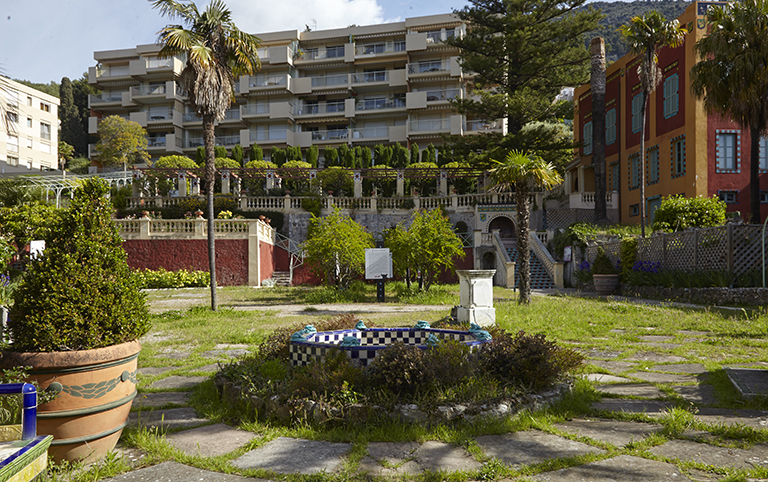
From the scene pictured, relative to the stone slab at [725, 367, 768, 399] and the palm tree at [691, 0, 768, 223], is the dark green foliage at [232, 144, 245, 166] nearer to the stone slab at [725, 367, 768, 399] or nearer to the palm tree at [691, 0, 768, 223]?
the palm tree at [691, 0, 768, 223]

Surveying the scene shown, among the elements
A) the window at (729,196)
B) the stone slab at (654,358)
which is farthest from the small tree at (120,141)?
the stone slab at (654,358)

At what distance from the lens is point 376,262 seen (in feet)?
55.8

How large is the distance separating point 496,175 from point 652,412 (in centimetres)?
1144

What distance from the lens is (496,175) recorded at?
15617 millimetres

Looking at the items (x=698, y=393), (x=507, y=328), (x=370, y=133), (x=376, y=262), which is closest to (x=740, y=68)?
(x=507, y=328)

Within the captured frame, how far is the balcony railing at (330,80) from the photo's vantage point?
155 feet

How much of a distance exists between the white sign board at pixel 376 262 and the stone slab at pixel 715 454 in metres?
13.1

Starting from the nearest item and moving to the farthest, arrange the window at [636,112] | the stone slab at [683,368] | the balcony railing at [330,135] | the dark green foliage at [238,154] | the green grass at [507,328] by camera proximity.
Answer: the green grass at [507,328] < the stone slab at [683,368] < the window at [636,112] < the dark green foliage at [238,154] < the balcony railing at [330,135]

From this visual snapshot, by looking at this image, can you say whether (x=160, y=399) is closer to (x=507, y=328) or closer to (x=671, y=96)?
A: (x=507, y=328)

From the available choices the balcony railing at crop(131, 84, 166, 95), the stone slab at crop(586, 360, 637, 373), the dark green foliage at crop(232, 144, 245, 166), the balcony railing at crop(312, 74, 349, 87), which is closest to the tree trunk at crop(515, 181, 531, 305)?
the stone slab at crop(586, 360, 637, 373)

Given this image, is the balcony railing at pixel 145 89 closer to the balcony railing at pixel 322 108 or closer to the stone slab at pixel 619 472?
the balcony railing at pixel 322 108

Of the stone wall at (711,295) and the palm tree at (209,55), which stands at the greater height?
the palm tree at (209,55)

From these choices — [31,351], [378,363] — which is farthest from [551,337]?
[31,351]

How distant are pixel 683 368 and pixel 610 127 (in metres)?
27.9
